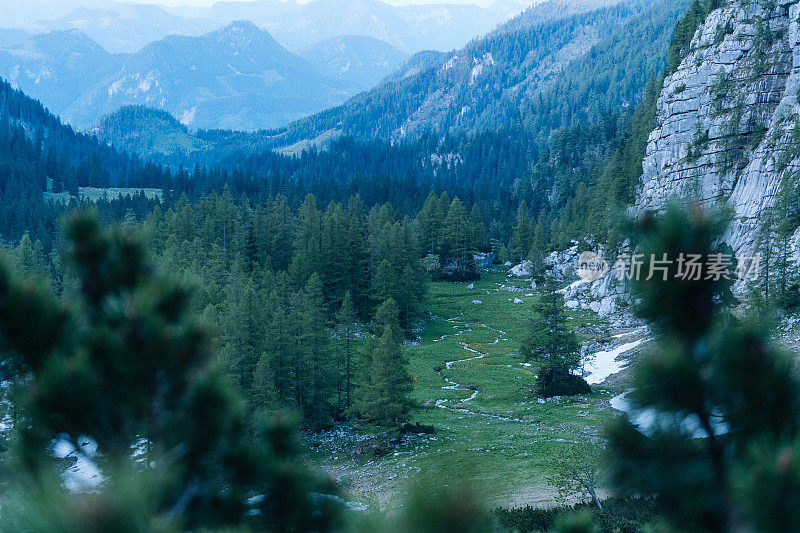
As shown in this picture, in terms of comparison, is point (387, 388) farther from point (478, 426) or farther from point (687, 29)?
point (687, 29)

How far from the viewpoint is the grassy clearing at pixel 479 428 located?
23422 mm

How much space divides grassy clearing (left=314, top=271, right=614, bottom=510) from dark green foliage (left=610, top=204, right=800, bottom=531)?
7907 millimetres

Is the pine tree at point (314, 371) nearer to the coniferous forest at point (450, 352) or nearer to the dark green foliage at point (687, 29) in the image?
the coniferous forest at point (450, 352)

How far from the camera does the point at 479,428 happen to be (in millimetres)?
31031

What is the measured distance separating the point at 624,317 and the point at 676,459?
52.8 metres

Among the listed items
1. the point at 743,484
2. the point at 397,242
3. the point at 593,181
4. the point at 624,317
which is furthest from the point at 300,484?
the point at 593,181

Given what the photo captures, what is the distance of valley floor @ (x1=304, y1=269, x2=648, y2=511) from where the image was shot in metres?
23.5

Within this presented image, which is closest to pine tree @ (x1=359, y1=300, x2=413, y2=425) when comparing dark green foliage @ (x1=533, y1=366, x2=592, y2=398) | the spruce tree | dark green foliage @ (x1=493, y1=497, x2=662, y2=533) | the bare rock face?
the spruce tree

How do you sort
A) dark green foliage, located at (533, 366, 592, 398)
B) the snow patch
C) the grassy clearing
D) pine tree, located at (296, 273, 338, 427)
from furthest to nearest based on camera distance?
1. the snow patch
2. dark green foliage, located at (533, 366, 592, 398)
3. pine tree, located at (296, 273, 338, 427)
4. the grassy clearing

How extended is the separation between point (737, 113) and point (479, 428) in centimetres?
4314

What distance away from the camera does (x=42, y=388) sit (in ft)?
13.2

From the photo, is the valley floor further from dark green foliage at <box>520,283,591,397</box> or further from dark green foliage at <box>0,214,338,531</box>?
dark green foliage at <box>0,214,338,531</box>

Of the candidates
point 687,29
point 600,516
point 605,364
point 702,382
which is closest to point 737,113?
point 687,29

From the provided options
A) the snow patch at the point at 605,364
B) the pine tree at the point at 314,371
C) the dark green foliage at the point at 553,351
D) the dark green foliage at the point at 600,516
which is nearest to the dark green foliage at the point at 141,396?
the dark green foliage at the point at 600,516
